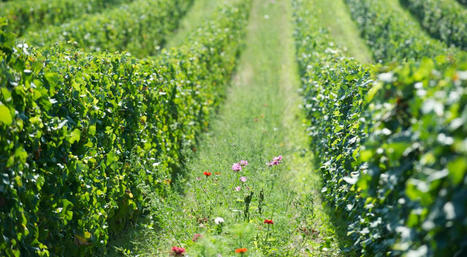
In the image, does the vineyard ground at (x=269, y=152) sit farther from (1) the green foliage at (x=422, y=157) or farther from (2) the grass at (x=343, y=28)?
(1) the green foliage at (x=422, y=157)

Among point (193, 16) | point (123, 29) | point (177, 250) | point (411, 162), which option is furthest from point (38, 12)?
point (411, 162)

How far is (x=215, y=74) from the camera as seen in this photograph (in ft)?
32.2

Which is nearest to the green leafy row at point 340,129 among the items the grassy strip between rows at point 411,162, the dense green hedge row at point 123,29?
the grassy strip between rows at point 411,162

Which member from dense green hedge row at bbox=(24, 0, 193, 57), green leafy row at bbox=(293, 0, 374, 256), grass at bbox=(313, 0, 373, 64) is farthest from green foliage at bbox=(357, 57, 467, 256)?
grass at bbox=(313, 0, 373, 64)

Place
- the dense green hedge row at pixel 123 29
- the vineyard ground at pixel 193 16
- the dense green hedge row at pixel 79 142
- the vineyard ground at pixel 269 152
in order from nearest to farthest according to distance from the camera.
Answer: the dense green hedge row at pixel 79 142 → the vineyard ground at pixel 269 152 → the dense green hedge row at pixel 123 29 → the vineyard ground at pixel 193 16

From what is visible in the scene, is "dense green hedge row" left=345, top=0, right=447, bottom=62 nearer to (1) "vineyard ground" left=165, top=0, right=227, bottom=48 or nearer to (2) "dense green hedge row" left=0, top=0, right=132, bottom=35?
(1) "vineyard ground" left=165, top=0, right=227, bottom=48

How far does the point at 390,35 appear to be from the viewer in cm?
1415

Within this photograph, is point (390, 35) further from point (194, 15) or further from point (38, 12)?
point (38, 12)

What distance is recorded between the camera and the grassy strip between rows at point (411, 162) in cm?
227

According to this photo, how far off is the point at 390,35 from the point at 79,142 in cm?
1235

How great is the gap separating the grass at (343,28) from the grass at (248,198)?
5890 mm

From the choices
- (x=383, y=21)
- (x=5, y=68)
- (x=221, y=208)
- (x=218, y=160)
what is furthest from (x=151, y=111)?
(x=383, y=21)

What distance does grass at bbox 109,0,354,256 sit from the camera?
429 centimetres

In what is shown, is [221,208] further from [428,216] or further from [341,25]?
[341,25]
